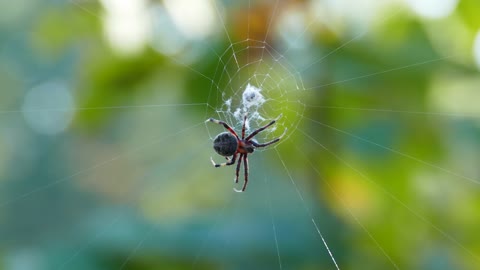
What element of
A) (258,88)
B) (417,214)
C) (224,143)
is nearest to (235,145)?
(224,143)

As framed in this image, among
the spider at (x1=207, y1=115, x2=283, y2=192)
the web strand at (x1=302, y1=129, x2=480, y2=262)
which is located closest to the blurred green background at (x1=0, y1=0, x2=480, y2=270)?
the web strand at (x1=302, y1=129, x2=480, y2=262)

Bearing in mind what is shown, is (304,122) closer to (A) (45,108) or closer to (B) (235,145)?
(B) (235,145)

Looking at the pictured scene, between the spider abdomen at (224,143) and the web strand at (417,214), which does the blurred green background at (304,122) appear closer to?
the web strand at (417,214)

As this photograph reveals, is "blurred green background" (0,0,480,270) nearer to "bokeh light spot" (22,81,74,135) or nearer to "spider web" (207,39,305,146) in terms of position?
"spider web" (207,39,305,146)

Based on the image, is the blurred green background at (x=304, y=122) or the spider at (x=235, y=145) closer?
the blurred green background at (x=304, y=122)

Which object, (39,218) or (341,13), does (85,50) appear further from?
(39,218)

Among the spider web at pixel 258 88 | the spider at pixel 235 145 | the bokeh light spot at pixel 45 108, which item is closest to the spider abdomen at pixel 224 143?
the spider at pixel 235 145
